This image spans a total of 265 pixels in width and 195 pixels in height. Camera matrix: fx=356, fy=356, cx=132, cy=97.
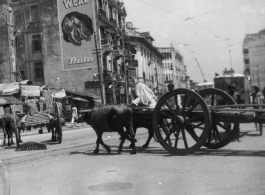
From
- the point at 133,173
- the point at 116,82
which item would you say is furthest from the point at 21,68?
the point at 133,173

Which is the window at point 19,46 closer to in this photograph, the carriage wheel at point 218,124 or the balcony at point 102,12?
the balcony at point 102,12

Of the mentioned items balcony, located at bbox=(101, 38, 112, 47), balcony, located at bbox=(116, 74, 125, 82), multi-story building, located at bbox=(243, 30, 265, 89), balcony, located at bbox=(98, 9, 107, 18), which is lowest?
multi-story building, located at bbox=(243, 30, 265, 89)

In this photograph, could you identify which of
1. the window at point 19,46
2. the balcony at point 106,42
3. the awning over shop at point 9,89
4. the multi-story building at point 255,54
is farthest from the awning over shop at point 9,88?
the multi-story building at point 255,54

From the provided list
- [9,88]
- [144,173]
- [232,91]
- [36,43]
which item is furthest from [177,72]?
[36,43]

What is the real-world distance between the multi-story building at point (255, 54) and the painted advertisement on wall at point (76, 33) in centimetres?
3123

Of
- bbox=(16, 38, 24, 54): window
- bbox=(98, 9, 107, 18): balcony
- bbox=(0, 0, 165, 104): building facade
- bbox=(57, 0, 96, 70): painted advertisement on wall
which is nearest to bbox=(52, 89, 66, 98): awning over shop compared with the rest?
bbox=(0, 0, 165, 104): building facade

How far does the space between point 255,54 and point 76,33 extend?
106 feet

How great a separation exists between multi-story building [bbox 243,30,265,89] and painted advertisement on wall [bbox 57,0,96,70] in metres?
31.2

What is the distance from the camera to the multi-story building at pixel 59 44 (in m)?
35.9

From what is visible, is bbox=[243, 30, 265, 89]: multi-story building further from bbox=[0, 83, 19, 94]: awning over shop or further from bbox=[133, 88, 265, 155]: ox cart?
A: bbox=[0, 83, 19, 94]: awning over shop

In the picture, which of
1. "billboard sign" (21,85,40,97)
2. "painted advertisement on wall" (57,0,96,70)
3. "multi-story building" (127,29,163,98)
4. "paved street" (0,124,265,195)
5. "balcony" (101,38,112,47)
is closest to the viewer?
"paved street" (0,124,265,195)

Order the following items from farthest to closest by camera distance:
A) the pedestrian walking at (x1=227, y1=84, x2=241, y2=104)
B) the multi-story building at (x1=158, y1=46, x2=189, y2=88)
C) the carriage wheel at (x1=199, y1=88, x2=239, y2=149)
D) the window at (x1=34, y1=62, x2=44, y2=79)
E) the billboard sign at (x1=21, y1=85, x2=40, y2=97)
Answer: the window at (x1=34, y1=62, x2=44, y2=79)
the billboard sign at (x1=21, y1=85, x2=40, y2=97)
the multi-story building at (x1=158, y1=46, x2=189, y2=88)
the pedestrian walking at (x1=227, y1=84, x2=241, y2=104)
the carriage wheel at (x1=199, y1=88, x2=239, y2=149)

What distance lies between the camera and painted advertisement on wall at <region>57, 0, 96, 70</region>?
3565 cm

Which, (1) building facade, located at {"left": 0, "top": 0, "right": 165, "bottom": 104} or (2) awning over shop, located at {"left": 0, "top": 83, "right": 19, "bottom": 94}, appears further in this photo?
(1) building facade, located at {"left": 0, "top": 0, "right": 165, "bottom": 104}
